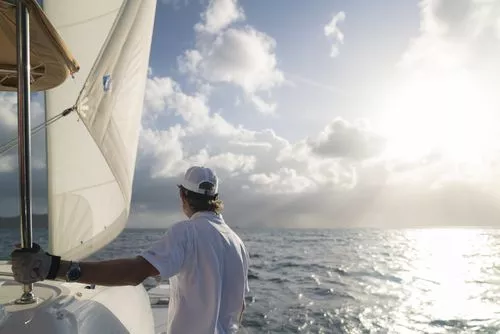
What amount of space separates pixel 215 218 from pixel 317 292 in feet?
45.1

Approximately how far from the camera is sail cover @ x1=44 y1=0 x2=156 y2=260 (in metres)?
3.92

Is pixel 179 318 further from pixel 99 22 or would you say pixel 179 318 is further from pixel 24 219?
pixel 99 22

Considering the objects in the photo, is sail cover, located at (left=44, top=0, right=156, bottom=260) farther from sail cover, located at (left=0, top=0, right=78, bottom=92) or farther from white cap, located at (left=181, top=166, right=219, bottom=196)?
white cap, located at (left=181, top=166, right=219, bottom=196)

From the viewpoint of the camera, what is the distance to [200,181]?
269 centimetres

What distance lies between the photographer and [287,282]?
58.3 ft

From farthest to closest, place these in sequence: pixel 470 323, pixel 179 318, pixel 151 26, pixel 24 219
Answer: pixel 470 323, pixel 151 26, pixel 179 318, pixel 24 219

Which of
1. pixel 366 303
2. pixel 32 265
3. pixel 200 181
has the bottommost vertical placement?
pixel 366 303

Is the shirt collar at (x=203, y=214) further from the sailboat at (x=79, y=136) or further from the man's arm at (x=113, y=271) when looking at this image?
the sailboat at (x=79, y=136)

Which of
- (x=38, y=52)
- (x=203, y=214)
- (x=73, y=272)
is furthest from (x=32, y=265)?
(x=38, y=52)

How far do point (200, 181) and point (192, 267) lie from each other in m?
0.52

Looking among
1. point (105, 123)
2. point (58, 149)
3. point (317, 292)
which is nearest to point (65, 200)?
point (58, 149)

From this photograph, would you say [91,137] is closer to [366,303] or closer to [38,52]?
[38,52]

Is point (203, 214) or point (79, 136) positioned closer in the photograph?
point (203, 214)

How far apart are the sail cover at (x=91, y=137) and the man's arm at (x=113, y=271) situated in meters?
1.65
